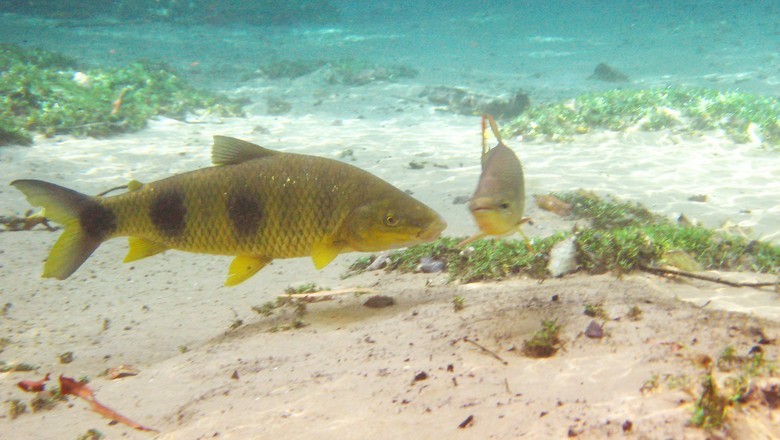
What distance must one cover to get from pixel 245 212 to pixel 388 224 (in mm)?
980

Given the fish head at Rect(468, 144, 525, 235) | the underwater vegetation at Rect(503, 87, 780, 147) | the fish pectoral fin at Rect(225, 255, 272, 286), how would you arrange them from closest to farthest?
1. the fish head at Rect(468, 144, 525, 235)
2. the fish pectoral fin at Rect(225, 255, 272, 286)
3. the underwater vegetation at Rect(503, 87, 780, 147)

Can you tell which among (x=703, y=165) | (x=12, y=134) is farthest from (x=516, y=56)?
(x=12, y=134)

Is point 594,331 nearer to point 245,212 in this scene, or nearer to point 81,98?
point 245,212

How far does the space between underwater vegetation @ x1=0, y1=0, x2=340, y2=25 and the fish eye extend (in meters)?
39.8

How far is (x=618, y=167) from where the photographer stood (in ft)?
35.5

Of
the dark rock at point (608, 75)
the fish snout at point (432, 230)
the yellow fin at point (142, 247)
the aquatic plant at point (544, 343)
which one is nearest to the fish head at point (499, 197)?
the fish snout at point (432, 230)

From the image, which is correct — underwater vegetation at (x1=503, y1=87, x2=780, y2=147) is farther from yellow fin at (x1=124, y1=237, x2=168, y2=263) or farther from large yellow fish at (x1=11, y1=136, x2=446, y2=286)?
yellow fin at (x1=124, y1=237, x2=168, y2=263)

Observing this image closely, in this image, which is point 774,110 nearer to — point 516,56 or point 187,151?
point 187,151

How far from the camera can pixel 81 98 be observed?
1295 cm

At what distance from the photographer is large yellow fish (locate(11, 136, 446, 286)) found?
317 cm

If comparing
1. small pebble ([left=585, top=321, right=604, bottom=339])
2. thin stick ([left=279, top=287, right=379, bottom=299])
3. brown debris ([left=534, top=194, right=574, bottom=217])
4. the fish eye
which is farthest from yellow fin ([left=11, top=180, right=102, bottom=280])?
brown debris ([left=534, top=194, right=574, bottom=217])

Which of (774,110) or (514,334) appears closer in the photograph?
(514,334)

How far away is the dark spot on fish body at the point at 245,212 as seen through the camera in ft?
10.4

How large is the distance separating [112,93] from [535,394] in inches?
623
